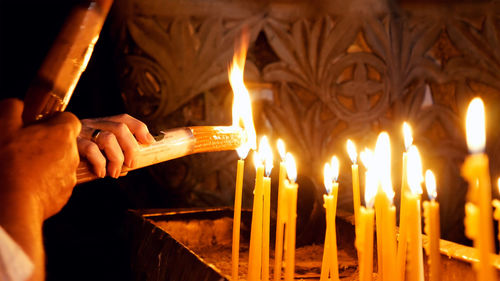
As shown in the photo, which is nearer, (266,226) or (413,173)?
(413,173)

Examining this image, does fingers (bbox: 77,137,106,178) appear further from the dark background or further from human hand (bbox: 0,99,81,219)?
the dark background

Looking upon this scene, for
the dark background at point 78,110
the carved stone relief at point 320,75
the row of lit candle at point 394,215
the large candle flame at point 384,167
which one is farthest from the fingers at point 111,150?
the dark background at point 78,110

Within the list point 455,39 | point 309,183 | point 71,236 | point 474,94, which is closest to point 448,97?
point 474,94

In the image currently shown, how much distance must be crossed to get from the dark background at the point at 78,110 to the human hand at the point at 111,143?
157cm

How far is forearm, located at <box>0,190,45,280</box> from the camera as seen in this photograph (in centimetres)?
81

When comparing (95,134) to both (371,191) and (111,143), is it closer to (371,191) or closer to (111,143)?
(111,143)

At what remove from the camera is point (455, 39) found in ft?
9.24

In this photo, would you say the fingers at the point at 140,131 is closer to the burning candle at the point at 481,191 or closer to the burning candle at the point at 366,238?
the burning candle at the point at 366,238

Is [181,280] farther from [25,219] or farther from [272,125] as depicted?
[272,125]

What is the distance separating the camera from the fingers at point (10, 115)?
34.3 inches

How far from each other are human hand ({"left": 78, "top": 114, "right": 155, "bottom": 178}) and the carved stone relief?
1457mm

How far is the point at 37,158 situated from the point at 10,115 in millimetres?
107

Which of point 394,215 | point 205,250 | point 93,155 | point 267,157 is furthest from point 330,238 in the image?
point 205,250

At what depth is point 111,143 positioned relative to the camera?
1.06m
